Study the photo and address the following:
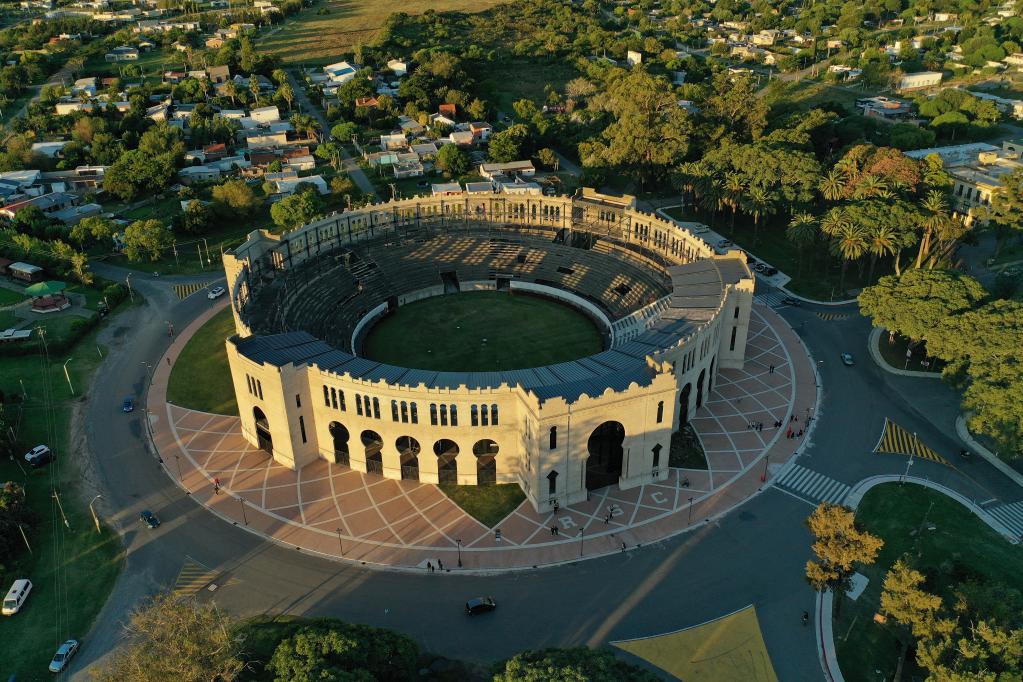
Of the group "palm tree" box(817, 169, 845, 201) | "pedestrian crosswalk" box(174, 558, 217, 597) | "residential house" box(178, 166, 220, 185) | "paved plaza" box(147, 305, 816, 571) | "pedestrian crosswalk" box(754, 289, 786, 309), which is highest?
"palm tree" box(817, 169, 845, 201)

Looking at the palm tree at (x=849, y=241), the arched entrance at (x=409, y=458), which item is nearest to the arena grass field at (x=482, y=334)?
the arched entrance at (x=409, y=458)

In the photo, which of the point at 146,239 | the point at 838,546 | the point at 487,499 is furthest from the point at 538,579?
the point at 146,239

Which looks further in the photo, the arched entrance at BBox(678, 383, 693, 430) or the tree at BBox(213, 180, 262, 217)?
the tree at BBox(213, 180, 262, 217)

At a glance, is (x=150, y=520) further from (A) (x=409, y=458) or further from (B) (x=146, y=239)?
(B) (x=146, y=239)

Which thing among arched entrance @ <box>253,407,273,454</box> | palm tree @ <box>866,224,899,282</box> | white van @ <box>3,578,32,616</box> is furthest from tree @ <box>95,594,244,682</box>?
palm tree @ <box>866,224,899,282</box>

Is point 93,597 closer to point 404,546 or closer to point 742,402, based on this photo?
point 404,546

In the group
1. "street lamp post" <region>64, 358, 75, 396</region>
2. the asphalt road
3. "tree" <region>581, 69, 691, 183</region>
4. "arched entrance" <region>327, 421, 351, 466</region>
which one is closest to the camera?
the asphalt road

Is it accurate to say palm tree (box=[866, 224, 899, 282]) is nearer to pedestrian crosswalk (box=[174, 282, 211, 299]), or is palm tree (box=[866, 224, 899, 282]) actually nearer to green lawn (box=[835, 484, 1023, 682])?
green lawn (box=[835, 484, 1023, 682])

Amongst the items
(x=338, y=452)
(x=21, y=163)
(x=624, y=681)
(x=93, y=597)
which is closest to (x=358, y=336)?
(x=338, y=452)
